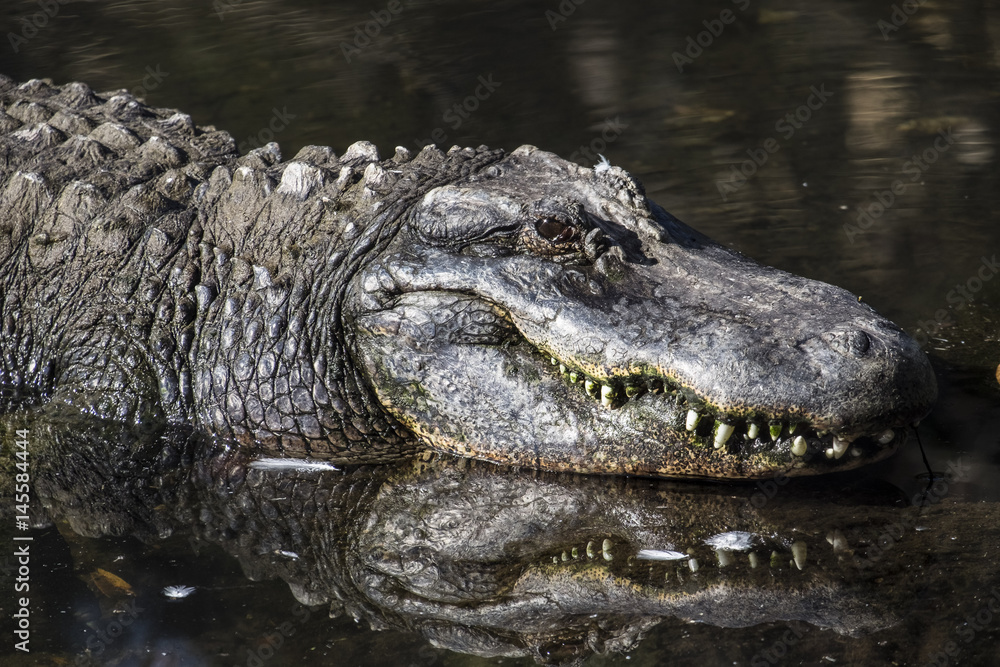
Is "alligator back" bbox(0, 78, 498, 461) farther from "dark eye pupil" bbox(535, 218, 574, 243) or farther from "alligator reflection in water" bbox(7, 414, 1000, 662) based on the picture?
"dark eye pupil" bbox(535, 218, 574, 243)

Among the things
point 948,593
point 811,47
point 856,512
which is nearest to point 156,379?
point 856,512

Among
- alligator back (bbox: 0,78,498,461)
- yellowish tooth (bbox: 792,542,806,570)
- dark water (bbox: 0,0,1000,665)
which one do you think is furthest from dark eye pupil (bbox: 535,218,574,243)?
yellowish tooth (bbox: 792,542,806,570)

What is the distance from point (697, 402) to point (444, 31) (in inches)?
348

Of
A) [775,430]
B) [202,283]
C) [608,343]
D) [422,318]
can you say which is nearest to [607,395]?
[608,343]

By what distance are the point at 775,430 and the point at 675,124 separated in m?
5.13

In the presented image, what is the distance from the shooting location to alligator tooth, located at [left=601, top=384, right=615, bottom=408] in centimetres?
366

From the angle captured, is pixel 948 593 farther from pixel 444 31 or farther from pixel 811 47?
pixel 444 31

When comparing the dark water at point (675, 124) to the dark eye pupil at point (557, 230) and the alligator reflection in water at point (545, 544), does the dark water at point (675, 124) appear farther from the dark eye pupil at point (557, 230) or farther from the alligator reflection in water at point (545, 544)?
the dark eye pupil at point (557, 230)

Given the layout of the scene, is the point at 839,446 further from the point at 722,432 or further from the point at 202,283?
the point at 202,283

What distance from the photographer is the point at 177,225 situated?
4.54 meters

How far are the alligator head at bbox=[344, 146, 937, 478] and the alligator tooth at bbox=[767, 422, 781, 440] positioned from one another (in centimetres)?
2

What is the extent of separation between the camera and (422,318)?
3.96 m

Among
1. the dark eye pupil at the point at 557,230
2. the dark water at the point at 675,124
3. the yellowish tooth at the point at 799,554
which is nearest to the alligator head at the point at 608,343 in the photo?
the dark eye pupil at the point at 557,230

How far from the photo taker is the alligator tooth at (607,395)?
144 inches
